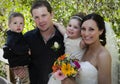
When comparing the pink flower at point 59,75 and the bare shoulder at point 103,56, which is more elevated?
the bare shoulder at point 103,56

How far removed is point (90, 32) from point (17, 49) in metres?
0.80

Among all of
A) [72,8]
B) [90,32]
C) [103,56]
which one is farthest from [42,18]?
[72,8]

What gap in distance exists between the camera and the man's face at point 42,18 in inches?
143

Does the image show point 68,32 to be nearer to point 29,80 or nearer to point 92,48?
point 92,48

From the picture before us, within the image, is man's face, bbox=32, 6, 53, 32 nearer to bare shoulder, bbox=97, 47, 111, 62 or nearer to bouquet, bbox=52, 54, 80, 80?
bouquet, bbox=52, 54, 80, 80

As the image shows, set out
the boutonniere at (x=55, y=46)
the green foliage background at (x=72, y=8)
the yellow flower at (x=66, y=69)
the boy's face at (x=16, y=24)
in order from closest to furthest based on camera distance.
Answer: the yellow flower at (x=66, y=69)
the boutonniere at (x=55, y=46)
the boy's face at (x=16, y=24)
the green foliage background at (x=72, y=8)

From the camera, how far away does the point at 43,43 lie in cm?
370

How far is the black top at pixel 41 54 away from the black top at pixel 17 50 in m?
0.08

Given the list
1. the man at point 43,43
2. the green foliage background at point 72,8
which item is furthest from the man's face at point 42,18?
the green foliage background at point 72,8

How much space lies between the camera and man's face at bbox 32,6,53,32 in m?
3.62

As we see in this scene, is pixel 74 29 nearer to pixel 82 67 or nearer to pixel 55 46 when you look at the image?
pixel 55 46

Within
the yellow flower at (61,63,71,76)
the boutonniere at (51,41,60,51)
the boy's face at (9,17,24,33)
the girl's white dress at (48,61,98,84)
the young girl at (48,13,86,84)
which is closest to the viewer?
the yellow flower at (61,63,71,76)

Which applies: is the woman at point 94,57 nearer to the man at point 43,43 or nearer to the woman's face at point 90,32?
the woman's face at point 90,32

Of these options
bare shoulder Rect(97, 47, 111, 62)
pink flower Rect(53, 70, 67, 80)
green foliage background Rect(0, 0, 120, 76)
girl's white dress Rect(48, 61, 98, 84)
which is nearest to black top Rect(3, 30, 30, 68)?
pink flower Rect(53, 70, 67, 80)
